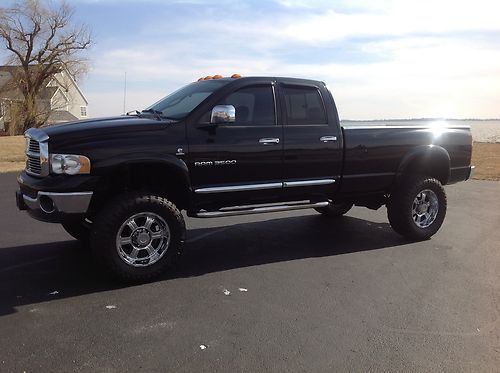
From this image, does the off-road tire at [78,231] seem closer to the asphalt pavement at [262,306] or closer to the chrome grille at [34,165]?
the asphalt pavement at [262,306]

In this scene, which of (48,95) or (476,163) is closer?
(476,163)

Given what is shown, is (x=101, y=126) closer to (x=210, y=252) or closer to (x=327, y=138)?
(x=210, y=252)

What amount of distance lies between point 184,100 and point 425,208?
12.2ft

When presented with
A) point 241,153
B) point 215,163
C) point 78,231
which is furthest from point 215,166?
point 78,231

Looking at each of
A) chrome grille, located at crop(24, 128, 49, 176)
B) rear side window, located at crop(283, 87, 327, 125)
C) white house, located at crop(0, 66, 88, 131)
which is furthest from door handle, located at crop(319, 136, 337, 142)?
white house, located at crop(0, 66, 88, 131)

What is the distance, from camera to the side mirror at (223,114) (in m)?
5.39

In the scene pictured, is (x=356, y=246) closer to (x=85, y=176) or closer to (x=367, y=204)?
(x=367, y=204)

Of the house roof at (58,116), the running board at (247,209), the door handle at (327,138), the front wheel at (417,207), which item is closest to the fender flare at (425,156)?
the front wheel at (417,207)

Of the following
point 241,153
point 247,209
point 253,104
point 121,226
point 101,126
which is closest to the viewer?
point 121,226

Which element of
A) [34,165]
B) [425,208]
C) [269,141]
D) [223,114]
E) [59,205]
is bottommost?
[425,208]

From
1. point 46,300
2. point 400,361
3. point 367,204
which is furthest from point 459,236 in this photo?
point 46,300

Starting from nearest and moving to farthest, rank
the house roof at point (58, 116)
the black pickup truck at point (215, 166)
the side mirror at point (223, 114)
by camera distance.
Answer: the black pickup truck at point (215, 166)
the side mirror at point (223, 114)
the house roof at point (58, 116)

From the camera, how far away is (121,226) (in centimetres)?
499

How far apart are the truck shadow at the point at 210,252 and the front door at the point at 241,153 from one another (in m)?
0.73
